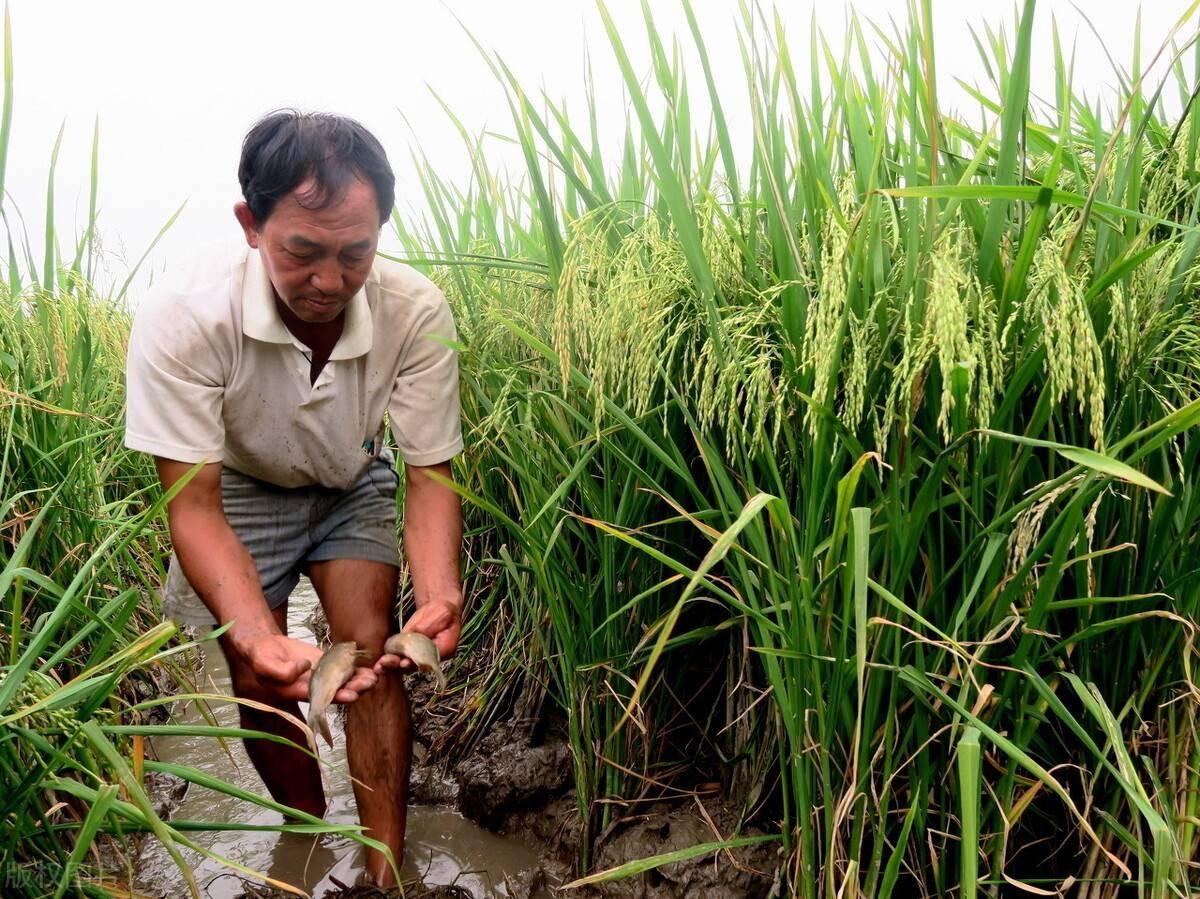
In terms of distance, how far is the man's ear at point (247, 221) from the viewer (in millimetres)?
2264

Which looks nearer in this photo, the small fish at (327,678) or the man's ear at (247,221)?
the small fish at (327,678)

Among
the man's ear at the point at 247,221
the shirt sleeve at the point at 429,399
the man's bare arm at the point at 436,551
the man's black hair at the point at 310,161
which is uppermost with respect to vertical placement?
the man's black hair at the point at 310,161

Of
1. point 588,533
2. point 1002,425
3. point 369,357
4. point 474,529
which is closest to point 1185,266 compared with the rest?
point 1002,425

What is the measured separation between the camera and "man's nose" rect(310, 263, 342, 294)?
2.14 m

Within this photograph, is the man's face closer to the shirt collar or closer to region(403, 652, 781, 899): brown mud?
the shirt collar

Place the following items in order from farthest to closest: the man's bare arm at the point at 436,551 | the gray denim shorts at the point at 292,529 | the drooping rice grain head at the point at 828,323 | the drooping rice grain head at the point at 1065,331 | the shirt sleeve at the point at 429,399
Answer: the gray denim shorts at the point at 292,529, the shirt sleeve at the point at 429,399, the man's bare arm at the point at 436,551, the drooping rice grain head at the point at 828,323, the drooping rice grain head at the point at 1065,331

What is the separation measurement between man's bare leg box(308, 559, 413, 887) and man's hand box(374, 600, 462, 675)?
147 millimetres

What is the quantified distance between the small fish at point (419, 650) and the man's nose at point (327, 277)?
735 mm

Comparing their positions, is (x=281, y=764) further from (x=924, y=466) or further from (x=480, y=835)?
(x=924, y=466)

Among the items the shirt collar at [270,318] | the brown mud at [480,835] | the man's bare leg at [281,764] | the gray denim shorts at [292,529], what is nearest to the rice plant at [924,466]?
the brown mud at [480,835]

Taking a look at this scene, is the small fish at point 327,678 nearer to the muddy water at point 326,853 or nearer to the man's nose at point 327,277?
the muddy water at point 326,853

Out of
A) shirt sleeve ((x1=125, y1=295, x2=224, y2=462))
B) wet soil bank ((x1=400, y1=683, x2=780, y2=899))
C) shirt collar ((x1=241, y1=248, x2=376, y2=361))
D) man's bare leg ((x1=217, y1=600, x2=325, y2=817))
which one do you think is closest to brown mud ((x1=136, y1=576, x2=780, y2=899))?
wet soil bank ((x1=400, y1=683, x2=780, y2=899))

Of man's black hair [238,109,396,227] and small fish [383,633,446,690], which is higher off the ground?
man's black hair [238,109,396,227]

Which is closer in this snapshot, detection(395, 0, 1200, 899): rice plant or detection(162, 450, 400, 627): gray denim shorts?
detection(395, 0, 1200, 899): rice plant
